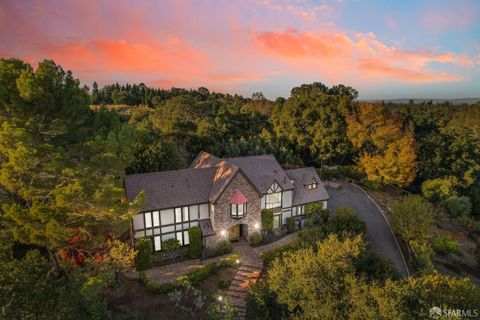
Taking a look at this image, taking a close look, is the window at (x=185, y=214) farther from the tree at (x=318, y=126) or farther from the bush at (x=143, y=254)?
the tree at (x=318, y=126)

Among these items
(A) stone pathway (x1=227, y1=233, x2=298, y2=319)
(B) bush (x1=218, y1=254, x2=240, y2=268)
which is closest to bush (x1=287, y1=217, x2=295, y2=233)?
(A) stone pathway (x1=227, y1=233, x2=298, y2=319)

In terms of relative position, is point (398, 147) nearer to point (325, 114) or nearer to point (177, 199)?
point (325, 114)

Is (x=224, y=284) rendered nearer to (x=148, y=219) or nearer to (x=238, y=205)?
(x=238, y=205)

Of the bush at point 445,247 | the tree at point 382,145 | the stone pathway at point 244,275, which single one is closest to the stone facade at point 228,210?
the stone pathway at point 244,275

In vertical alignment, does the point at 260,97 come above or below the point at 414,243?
above

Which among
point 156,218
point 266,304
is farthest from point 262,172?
point 266,304

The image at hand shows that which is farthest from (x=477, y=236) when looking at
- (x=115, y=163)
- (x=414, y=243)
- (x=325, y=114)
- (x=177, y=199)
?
(x=115, y=163)

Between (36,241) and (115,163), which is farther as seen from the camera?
(115,163)
